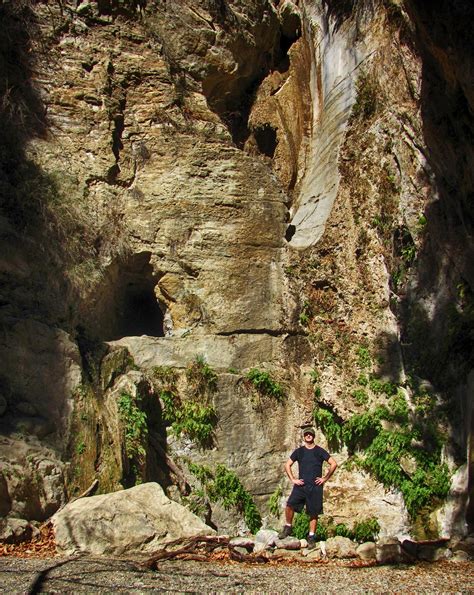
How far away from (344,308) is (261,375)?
1.64 metres

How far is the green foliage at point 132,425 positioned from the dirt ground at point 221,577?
249 cm

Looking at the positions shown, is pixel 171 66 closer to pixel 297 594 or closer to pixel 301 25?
pixel 301 25

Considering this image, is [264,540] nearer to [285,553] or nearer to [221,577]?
[285,553]

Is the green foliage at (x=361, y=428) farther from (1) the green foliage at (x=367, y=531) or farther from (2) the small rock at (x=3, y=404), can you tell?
(2) the small rock at (x=3, y=404)

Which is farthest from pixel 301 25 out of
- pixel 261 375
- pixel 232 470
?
pixel 232 470

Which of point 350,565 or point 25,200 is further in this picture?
point 25,200

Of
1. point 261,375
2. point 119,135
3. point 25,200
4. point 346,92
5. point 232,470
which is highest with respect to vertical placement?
point 346,92

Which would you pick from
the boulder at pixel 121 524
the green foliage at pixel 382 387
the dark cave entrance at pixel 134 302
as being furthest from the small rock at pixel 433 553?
the dark cave entrance at pixel 134 302

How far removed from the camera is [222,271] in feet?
35.4

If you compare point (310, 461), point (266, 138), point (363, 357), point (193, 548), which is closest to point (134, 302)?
point (363, 357)

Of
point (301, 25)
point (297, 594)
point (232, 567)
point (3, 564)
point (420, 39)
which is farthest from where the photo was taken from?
point (301, 25)

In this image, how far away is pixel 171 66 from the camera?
39.9 ft

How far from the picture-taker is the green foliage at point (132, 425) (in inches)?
345

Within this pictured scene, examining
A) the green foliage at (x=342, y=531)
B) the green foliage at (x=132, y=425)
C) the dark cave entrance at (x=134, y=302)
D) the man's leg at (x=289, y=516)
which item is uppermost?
the dark cave entrance at (x=134, y=302)
